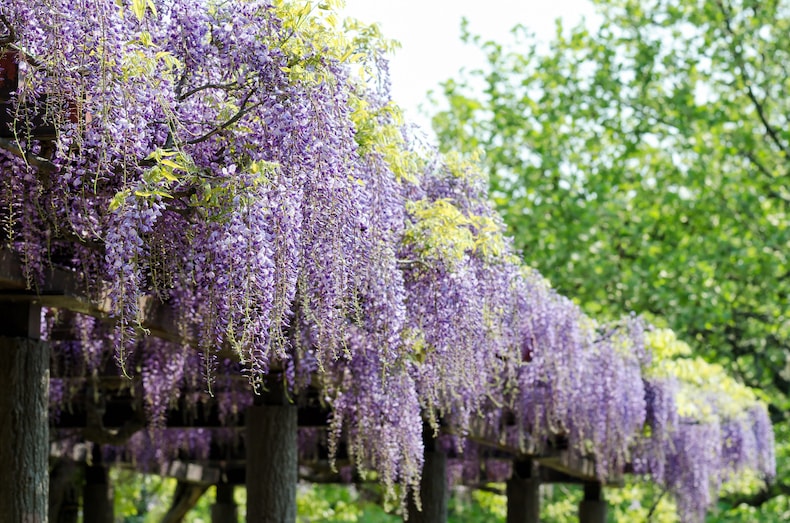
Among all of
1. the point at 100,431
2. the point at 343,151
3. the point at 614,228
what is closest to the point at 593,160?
the point at 614,228

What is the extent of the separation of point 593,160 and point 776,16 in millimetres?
3002

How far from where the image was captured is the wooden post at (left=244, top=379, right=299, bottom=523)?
6.90m

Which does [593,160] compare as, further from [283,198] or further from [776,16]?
[283,198]

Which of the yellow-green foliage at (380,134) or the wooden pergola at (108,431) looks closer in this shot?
the wooden pergola at (108,431)

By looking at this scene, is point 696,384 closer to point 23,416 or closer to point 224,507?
point 224,507

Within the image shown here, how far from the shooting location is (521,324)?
859 centimetres

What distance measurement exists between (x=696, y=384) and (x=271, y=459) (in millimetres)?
6546

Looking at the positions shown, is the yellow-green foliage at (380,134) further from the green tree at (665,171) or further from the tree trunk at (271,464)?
the green tree at (665,171)

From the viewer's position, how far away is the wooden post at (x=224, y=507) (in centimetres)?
1379

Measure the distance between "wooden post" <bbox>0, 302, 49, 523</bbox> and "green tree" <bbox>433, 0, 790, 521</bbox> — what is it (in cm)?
1150

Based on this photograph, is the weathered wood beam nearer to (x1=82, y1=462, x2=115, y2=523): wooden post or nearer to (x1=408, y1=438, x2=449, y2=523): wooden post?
(x1=408, y1=438, x2=449, y2=523): wooden post

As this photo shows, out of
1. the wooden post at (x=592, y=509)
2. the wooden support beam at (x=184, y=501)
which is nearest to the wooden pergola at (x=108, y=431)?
the wooden post at (x=592, y=509)

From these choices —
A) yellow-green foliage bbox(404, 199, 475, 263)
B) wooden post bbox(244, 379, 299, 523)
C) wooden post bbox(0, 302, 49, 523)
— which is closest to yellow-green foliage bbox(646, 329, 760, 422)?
wooden post bbox(244, 379, 299, 523)

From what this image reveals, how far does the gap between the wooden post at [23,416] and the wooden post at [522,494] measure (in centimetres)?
739
